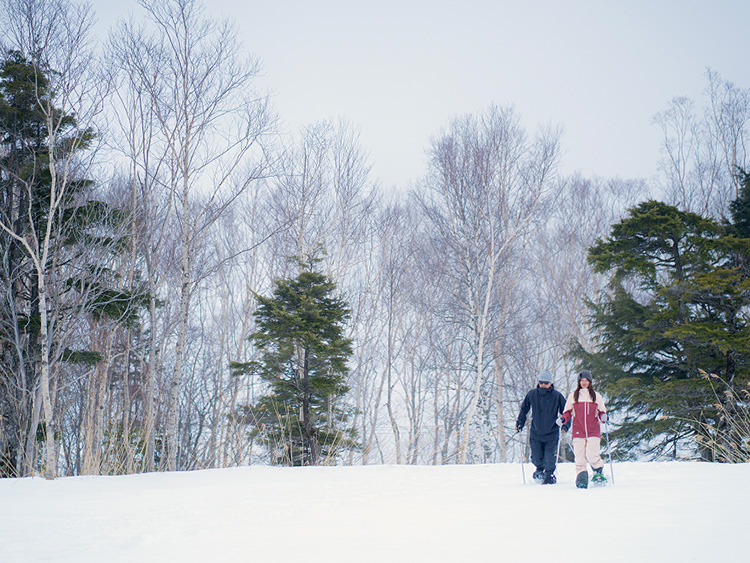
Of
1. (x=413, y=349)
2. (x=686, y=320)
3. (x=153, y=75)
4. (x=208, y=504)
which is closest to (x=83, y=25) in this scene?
(x=153, y=75)

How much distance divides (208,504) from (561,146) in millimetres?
13620

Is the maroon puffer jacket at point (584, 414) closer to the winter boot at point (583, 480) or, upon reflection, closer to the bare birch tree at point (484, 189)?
the winter boot at point (583, 480)

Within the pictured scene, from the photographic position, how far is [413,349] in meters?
20.3

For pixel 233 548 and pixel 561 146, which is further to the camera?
pixel 561 146

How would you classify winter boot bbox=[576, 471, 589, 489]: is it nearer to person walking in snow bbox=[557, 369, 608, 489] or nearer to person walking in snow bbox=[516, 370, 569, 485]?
person walking in snow bbox=[557, 369, 608, 489]

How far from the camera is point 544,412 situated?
690 centimetres

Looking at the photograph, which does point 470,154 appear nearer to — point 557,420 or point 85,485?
point 557,420

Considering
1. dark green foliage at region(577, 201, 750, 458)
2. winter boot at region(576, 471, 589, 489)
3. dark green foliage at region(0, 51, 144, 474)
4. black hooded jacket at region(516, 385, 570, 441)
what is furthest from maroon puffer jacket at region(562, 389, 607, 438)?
dark green foliage at region(0, 51, 144, 474)

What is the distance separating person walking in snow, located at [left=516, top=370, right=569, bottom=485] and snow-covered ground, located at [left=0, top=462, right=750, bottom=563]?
1.01 ft

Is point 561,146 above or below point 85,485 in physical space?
above

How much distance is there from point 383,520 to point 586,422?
3.56 meters

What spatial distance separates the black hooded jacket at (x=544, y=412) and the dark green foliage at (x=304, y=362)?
4.75 m

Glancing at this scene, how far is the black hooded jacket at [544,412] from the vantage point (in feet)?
22.2

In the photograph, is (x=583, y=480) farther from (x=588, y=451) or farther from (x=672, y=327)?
(x=672, y=327)
